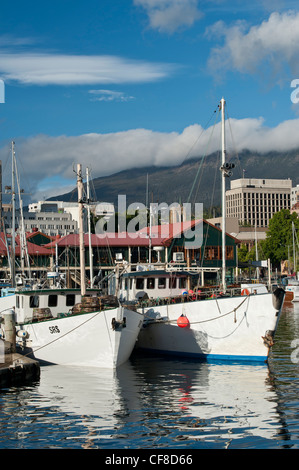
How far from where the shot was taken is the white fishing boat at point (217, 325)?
34.1m

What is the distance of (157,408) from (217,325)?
12338 millimetres

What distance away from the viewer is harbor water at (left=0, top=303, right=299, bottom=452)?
19.2 meters

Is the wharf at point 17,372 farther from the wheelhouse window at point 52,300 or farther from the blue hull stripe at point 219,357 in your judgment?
the blue hull stripe at point 219,357

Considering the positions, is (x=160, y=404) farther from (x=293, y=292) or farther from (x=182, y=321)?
(x=293, y=292)

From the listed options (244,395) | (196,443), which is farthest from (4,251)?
(196,443)

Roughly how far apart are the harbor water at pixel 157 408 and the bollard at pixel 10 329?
2.08 meters

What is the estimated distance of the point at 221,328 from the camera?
3538 centimetres

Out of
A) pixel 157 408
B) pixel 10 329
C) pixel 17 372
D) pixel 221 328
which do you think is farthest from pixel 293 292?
pixel 157 408

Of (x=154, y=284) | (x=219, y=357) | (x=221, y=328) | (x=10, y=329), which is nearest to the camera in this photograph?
(x=10, y=329)

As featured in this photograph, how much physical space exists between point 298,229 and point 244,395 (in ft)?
324

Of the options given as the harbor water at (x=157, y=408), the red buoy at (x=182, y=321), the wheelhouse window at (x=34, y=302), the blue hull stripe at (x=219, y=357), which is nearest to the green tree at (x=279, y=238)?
the blue hull stripe at (x=219, y=357)

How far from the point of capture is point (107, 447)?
1856 centimetres

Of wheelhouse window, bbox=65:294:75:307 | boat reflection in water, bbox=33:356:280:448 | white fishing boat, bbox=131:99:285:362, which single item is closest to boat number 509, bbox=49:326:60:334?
boat reflection in water, bbox=33:356:280:448
